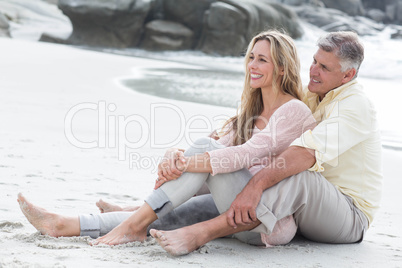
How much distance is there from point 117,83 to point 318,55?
22.5 ft

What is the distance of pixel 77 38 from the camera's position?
2183 centimetres

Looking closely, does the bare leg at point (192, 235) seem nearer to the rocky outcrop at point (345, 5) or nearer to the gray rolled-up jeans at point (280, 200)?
the gray rolled-up jeans at point (280, 200)

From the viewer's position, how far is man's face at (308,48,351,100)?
2834 mm

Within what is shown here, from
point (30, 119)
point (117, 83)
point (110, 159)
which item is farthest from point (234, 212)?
point (117, 83)

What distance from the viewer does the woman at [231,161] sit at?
A: 8.47 ft

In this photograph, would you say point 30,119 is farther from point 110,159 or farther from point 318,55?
point 318,55

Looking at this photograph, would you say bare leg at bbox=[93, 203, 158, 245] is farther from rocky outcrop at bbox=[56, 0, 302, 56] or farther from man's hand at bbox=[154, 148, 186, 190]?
rocky outcrop at bbox=[56, 0, 302, 56]

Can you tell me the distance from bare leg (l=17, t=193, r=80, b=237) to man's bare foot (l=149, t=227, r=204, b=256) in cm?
44

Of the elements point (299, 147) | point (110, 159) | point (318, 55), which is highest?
point (318, 55)

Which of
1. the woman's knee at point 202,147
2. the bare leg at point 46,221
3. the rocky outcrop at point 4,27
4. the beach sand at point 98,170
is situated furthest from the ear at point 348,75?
the rocky outcrop at point 4,27

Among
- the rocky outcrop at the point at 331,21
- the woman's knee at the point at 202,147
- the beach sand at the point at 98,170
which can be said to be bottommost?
the beach sand at the point at 98,170

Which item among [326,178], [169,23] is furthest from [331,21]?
[326,178]

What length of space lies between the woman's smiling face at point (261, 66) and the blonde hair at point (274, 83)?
2cm

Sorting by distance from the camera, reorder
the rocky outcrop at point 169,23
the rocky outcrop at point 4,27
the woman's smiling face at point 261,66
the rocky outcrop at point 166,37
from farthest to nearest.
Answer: the rocky outcrop at point 166,37, the rocky outcrop at point 4,27, the rocky outcrop at point 169,23, the woman's smiling face at point 261,66
